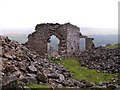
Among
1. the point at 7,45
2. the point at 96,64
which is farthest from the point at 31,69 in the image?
the point at 96,64

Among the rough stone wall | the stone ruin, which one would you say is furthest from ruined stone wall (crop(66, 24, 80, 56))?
the rough stone wall

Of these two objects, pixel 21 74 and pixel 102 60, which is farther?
pixel 102 60

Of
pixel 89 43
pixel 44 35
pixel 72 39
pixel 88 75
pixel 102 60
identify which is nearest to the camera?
pixel 88 75

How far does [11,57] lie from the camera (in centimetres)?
2406

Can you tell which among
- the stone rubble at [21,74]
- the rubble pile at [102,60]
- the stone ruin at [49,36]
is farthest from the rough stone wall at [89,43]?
the stone rubble at [21,74]

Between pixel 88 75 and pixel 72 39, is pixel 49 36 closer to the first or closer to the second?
pixel 72 39

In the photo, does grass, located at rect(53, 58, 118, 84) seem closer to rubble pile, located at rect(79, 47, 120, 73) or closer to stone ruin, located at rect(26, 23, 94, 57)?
rubble pile, located at rect(79, 47, 120, 73)

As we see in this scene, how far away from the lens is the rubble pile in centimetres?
3091

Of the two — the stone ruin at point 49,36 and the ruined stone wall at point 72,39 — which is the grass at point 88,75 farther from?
the stone ruin at point 49,36

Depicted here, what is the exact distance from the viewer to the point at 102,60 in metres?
33.5

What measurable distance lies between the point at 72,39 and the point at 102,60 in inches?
450

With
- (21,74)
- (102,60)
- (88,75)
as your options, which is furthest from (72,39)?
(21,74)

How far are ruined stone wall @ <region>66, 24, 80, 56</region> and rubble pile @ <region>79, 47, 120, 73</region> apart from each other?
5477mm

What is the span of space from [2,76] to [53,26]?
79.4 ft
